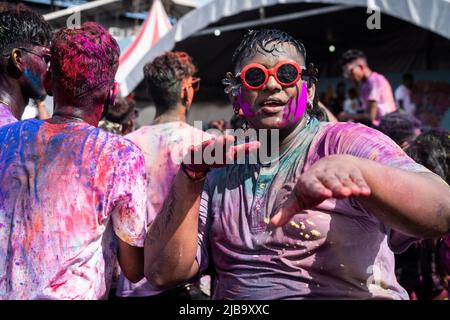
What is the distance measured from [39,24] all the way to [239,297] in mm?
1512

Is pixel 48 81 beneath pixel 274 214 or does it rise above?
above

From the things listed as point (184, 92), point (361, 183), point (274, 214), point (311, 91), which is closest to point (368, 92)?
point (184, 92)

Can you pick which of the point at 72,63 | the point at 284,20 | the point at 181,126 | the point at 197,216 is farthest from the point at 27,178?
the point at 284,20

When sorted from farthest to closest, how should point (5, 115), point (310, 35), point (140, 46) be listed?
point (310, 35)
point (140, 46)
point (5, 115)

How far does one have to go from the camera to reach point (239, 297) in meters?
1.67

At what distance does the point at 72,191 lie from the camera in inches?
65.7

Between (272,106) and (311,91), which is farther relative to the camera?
(311,91)

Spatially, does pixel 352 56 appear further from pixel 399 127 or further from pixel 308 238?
pixel 308 238

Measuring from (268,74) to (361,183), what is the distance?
2.01ft

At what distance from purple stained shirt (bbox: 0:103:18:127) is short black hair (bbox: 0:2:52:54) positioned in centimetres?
25

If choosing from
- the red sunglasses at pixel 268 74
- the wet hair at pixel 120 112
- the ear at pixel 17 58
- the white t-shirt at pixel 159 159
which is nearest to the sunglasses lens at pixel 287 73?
the red sunglasses at pixel 268 74

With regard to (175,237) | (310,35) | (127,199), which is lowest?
(175,237)

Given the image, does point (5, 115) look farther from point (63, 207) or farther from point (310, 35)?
point (310, 35)

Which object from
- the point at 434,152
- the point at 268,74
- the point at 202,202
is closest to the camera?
the point at 268,74
